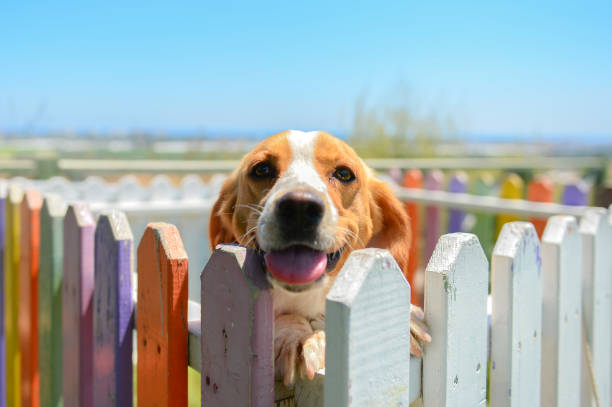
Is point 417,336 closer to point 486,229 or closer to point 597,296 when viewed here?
point 597,296

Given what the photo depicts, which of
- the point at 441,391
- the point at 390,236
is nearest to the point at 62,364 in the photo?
the point at 390,236

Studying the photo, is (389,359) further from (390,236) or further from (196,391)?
(196,391)

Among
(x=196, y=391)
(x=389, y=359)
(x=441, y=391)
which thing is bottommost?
(x=196, y=391)

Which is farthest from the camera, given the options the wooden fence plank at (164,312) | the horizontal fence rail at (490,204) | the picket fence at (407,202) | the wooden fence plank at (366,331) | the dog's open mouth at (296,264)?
the picket fence at (407,202)

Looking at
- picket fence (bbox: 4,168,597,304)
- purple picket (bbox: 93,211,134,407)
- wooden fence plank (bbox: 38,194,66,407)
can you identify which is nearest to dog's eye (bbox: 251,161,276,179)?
purple picket (bbox: 93,211,134,407)

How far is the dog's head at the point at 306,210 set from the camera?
1.58 metres

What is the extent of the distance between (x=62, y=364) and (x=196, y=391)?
64.9 inches

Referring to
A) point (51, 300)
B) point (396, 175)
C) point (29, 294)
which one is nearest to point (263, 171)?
point (51, 300)

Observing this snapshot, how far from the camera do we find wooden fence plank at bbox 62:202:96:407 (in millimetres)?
1853

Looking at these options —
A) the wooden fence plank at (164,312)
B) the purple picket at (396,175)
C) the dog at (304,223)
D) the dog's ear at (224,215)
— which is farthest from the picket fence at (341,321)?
the purple picket at (396,175)

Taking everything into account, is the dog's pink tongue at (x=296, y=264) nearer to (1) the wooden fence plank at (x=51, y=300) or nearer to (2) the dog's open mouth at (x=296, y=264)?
(2) the dog's open mouth at (x=296, y=264)

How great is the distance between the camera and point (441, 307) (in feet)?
4.16

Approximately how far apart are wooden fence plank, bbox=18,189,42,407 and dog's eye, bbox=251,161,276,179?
1.10 m

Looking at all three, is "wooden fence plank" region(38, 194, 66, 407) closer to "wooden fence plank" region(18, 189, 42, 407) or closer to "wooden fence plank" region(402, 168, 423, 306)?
A: "wooden fence plank" region(18, 189, 42, 407)
